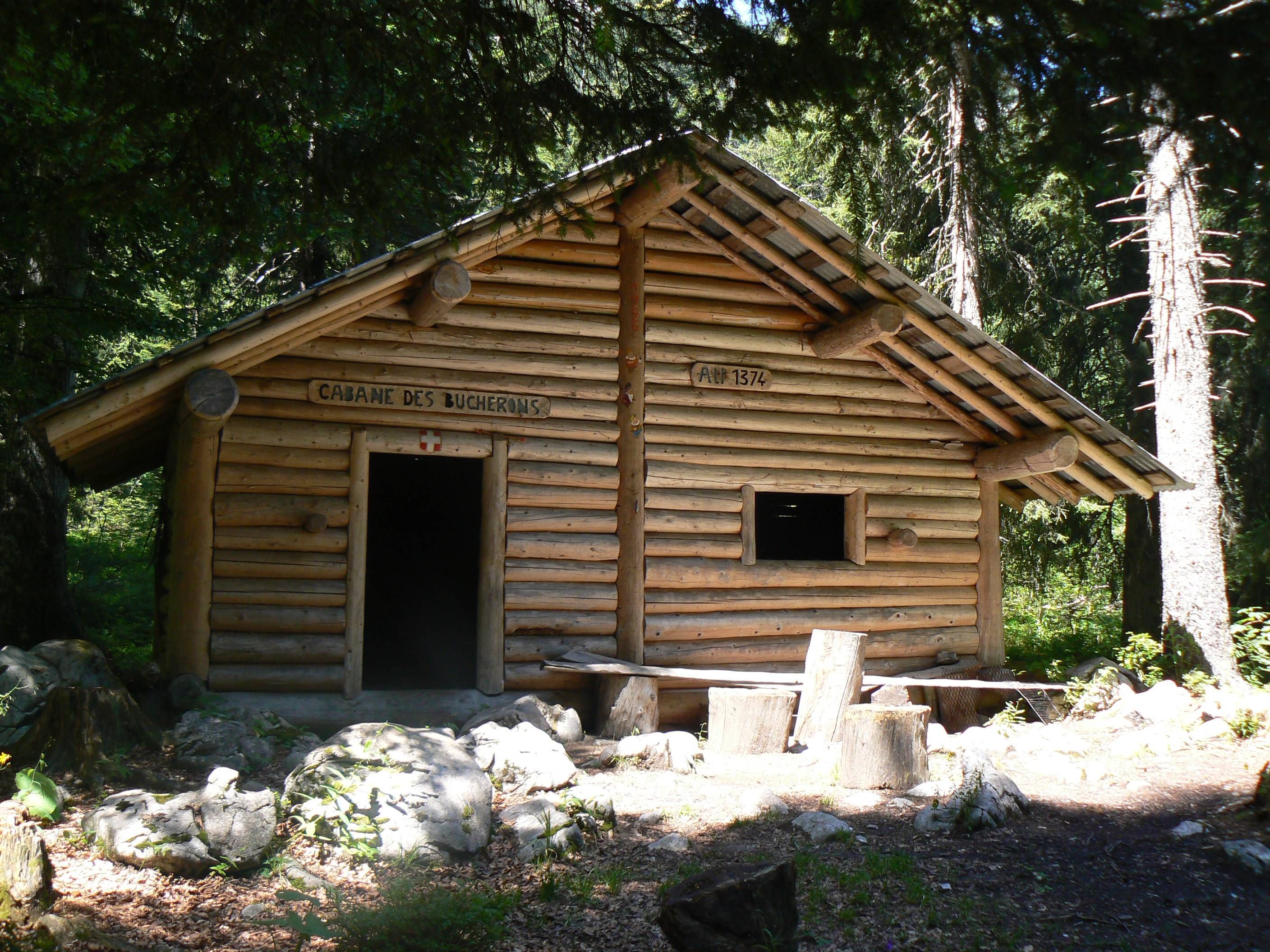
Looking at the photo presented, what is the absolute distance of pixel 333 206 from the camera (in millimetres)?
5168

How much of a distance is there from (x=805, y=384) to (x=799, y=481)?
1.00m

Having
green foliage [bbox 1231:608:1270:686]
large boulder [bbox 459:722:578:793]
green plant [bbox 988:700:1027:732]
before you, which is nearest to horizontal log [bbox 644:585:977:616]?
green plant [bbox 988:700:1027:732]

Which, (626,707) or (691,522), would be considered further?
(691,522)

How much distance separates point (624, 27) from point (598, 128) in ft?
1.49

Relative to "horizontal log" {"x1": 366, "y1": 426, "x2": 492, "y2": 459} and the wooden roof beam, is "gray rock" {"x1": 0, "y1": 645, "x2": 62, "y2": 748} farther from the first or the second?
the wooden roof beam

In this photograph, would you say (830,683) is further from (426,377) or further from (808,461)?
(426,377)

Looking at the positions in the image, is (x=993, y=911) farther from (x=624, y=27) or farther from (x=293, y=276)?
(x=293, y=276)

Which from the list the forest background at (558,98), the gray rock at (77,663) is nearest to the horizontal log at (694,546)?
the forest background at (558,98)

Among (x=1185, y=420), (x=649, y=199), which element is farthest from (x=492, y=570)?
(x=1185, y=420)

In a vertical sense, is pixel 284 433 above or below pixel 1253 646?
above

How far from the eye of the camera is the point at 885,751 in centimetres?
686

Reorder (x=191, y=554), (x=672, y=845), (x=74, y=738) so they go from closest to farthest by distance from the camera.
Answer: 1. (x=672, y=845)
2. (x=74, y=738)
3. (x=191, y=554)

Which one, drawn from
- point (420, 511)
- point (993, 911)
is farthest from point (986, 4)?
point (420, 511)

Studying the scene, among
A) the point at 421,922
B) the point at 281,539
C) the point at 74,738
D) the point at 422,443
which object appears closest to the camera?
the point at 421,922
